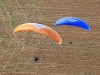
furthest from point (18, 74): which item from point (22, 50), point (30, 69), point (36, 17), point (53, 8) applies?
point (53, 8)

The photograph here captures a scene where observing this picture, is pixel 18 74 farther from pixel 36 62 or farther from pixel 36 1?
pixel 36 1

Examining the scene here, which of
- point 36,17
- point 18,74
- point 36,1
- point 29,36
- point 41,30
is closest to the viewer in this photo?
point 41,30

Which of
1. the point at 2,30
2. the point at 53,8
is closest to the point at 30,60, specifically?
the point at 2,30

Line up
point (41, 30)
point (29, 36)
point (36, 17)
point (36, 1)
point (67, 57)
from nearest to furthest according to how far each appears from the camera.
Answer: point (41, 30) < point (67, 57) < point (29, 36) < point (36, 17) < point (36, 1)

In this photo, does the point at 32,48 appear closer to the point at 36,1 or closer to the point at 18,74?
the point at 18,74

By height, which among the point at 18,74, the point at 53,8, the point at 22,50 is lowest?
the point at 18,74

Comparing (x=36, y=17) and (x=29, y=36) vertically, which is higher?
(x=36, y=17)

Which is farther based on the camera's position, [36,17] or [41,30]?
[36,17]
